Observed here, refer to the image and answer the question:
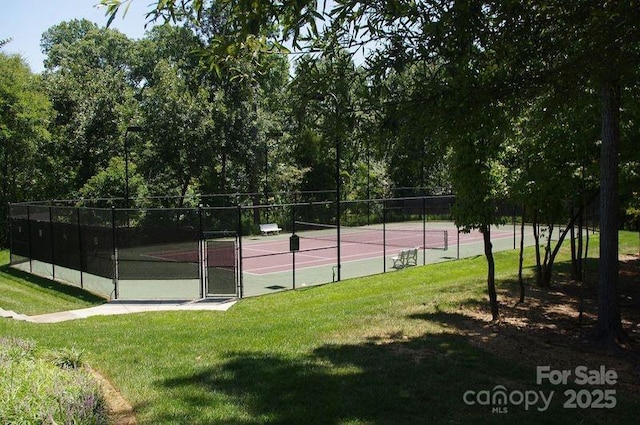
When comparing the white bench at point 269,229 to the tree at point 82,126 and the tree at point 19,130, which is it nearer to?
the tree at point 82,126

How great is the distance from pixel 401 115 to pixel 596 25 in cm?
285

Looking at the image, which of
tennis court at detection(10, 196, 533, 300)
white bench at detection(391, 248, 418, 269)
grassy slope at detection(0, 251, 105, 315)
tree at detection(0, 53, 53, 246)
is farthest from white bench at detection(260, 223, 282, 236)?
grassy slope at detection(0, 251, 105, 315)

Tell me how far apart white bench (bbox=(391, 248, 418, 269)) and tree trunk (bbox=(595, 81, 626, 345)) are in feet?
46.9

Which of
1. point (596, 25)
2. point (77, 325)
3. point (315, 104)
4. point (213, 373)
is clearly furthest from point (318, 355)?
point (77, 325)

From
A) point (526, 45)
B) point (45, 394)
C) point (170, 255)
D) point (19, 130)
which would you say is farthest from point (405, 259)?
point (19, 130)

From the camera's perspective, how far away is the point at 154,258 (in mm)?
17344

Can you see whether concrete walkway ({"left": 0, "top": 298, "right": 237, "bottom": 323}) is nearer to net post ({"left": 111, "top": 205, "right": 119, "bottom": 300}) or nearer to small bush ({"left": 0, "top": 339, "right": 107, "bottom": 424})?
net post ({"left": 111, "top": 205, "right": 119, "bottom": 300})

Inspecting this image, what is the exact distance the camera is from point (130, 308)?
1583cm

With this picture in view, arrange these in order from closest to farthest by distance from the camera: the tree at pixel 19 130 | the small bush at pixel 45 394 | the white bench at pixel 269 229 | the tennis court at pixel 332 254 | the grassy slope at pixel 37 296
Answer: the small bush at pixel 45 394 → the grassy slope at pixel 37 296 → the tennis court at pixel 332 254 → the tree at pixel 19 130 → the white bench at pixel 269 229

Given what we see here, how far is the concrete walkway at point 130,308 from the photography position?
1374 centimetres

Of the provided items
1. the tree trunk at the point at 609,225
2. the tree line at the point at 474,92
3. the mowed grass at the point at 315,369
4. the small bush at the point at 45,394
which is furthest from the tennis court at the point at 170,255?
the small bush at the point at 45,394

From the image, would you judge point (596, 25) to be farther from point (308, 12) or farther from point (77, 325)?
point (77, 325)

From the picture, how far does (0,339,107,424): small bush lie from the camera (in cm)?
466

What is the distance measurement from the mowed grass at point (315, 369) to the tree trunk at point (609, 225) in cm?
227
